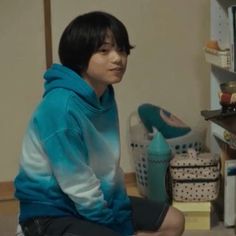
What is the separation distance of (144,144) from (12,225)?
783 millimetres

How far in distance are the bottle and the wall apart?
73 centimetres

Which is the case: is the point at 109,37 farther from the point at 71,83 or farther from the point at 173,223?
the point at 173,223

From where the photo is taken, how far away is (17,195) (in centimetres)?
153

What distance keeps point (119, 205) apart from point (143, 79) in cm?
139

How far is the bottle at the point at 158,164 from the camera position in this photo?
8.22 ft

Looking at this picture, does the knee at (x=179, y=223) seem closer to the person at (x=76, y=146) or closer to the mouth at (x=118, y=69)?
the person at (x=76, y=146)

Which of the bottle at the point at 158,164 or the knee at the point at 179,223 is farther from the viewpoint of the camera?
the bottle at the point at 158,164

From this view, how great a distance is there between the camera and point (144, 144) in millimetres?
2688

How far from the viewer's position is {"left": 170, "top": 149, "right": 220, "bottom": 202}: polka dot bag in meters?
2.33

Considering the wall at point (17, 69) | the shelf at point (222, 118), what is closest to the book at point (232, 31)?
the shelf at point (222, 118)

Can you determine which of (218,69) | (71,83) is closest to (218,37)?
(218,69)

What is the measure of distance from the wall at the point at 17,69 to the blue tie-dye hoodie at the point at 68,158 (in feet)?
4.04

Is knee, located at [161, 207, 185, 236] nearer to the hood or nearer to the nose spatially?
the hood

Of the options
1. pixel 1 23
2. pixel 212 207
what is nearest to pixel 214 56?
pixel 212 207
